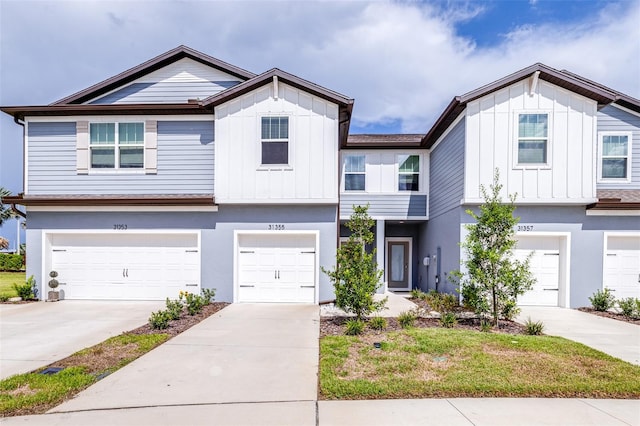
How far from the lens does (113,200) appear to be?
35.8ft

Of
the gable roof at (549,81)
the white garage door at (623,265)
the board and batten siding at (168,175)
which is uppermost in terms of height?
the gable roof at (549,81)

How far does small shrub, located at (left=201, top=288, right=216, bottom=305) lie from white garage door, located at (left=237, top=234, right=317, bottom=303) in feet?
2.51

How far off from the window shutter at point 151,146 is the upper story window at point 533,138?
1106 centimetres

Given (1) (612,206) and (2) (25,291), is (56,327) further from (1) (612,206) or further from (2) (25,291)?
(1) (612,206)

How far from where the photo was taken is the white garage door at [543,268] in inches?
423

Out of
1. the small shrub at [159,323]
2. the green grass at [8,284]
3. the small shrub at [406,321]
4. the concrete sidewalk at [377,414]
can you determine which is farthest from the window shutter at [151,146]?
the small shrub at [406,321]

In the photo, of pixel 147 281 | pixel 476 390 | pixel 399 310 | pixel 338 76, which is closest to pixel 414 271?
pixel 399 310

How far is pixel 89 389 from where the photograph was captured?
4.59m

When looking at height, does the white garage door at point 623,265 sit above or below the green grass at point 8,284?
above

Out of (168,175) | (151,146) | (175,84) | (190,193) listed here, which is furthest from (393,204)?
(175,84)

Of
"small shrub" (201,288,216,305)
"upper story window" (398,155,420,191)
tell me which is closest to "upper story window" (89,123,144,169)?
"small shrub" (201,288,216,305)

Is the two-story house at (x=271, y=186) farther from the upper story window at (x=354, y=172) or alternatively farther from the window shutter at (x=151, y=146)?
the upper story window at (x=354, y=172)

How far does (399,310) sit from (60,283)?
10582mm

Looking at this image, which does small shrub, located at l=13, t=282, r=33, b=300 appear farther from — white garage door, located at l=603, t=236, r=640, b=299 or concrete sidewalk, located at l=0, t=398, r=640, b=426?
white garage door, located at l=603, t=236, r=640, b=299
